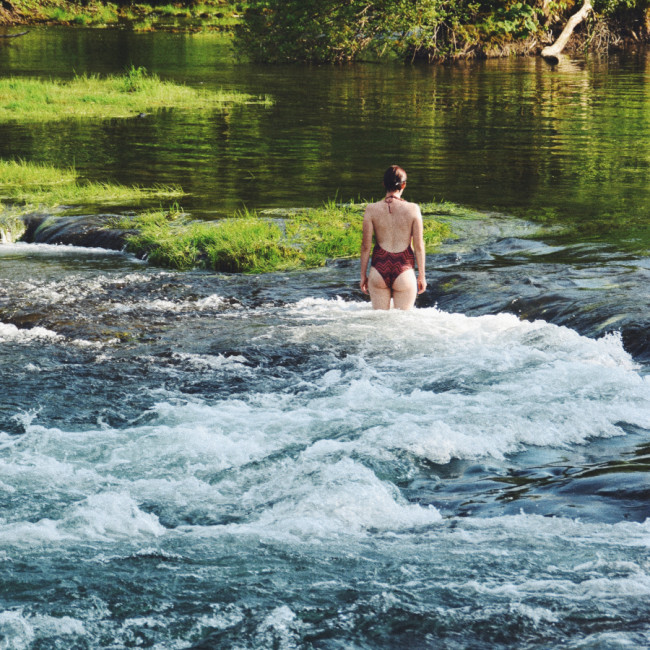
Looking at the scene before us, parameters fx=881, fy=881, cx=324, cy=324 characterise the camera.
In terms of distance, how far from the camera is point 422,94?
34.4m

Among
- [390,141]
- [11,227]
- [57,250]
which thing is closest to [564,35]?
[390,141]

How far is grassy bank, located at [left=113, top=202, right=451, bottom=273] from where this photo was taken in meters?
13.1

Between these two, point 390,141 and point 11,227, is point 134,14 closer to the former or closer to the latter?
point 390,141

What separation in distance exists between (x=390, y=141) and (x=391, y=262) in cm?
1504

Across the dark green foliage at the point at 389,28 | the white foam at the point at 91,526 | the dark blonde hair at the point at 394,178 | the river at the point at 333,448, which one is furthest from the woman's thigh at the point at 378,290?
the dark green foliage at the point at 389,28

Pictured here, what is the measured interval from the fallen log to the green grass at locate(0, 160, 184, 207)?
35.0 meters

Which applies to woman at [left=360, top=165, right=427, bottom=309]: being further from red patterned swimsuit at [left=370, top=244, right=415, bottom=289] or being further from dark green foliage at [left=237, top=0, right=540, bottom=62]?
dark green foliage at [left=237, top=0, right=540, bottom=62]

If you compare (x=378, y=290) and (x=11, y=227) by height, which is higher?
(x=11, y=227)

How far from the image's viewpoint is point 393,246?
969 cm

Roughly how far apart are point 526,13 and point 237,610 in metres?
48.0

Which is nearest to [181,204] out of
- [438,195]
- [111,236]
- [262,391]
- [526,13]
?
[111,236]

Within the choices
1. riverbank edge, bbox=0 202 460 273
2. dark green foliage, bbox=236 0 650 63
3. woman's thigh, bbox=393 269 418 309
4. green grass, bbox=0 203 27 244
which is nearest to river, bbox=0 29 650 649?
woman's thigh, bbox=393 269 418 309

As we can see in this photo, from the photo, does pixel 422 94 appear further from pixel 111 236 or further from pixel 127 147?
pixel 111 236

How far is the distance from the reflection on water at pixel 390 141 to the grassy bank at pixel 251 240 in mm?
1460
